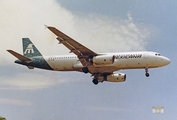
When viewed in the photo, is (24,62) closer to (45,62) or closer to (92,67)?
A: (45,62)

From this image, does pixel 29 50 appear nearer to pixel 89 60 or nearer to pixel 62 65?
pixel 62 65

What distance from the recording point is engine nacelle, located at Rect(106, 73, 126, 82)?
36188mm

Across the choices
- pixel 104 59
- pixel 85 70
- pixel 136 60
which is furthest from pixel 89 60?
pixel 136 60

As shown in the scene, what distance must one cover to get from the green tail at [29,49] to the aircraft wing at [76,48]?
5.23 metres

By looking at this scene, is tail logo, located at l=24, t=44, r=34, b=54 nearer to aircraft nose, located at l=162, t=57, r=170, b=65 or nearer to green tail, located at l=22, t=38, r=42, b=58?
green tail, located at l=22, t=38, r=42, b=58

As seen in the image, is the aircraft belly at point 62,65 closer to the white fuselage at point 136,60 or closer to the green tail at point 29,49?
the white fuselage at point 136,60

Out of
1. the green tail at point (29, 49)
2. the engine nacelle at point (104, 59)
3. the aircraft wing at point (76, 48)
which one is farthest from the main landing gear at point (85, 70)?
the green tail at point (29, 49)

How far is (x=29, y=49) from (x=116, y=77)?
884 centimetres

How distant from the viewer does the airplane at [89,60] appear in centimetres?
3234

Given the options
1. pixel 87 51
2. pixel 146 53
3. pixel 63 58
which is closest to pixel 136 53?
pixel 146 53

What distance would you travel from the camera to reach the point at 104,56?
32781 mm

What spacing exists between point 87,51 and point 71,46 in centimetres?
152

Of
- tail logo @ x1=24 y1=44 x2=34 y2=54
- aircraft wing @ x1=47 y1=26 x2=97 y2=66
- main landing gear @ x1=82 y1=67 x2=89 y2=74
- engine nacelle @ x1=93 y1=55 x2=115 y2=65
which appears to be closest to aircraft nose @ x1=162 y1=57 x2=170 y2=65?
engine nacelle @ x1=93 y1=55 x2=115 y2=65

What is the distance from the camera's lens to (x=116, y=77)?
120 feet
